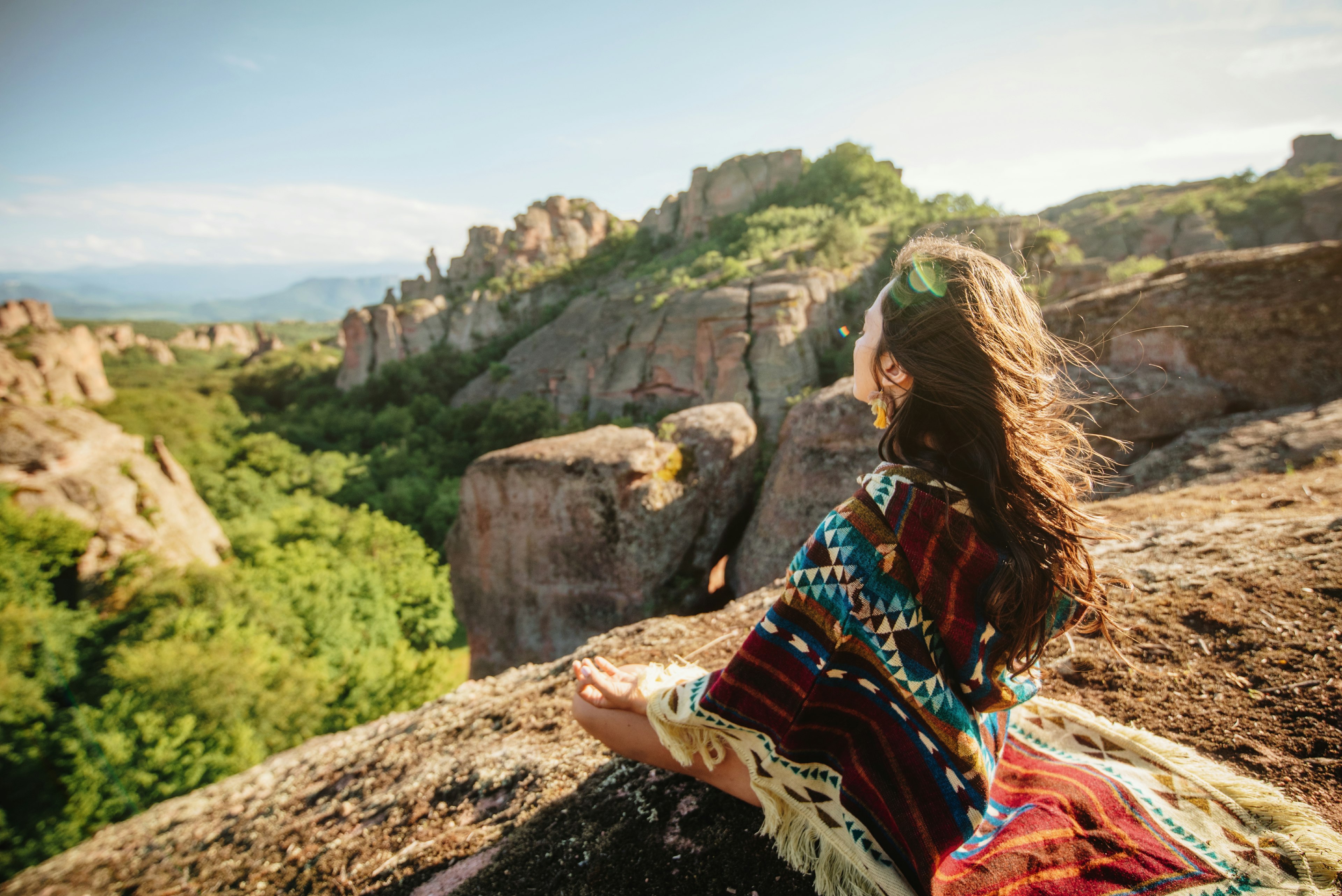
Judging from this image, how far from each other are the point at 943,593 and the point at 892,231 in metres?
24.6

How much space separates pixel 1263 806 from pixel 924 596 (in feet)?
3.89

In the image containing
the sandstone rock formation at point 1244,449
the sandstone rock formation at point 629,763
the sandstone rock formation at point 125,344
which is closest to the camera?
the sandstone rock formation at point 629,763

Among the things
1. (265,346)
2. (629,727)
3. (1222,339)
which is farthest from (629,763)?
(265,346)

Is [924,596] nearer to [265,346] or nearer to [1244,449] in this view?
[1244,449]

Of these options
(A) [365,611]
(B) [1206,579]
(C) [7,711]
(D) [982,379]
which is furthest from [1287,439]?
(C) [7,711]

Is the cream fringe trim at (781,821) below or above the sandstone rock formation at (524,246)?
below

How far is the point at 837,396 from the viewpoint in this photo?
741 centimetres

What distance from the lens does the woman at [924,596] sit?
1428 millimetres

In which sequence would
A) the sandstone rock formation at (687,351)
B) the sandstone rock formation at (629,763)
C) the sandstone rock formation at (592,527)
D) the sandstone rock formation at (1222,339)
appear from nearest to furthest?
the sandstone rock formation at (629,763) < the sandstone rock formation at (1222,339) < the sandstone rock formation at (592,527) < the sandstone rock formation at (687,351)

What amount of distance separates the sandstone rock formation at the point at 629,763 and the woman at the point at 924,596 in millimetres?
467

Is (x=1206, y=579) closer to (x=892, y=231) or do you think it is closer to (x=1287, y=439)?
(x=1287, y=439)

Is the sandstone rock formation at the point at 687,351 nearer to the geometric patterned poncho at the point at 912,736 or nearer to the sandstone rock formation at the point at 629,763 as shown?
the sandstone rock formation at the point at 629,763

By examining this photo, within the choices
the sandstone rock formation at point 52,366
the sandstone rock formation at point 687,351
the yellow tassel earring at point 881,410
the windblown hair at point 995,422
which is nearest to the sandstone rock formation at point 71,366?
the sandstone rock formation at point 52,366

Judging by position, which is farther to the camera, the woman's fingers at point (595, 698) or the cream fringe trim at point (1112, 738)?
the woman's fingers at point (595, 698)
